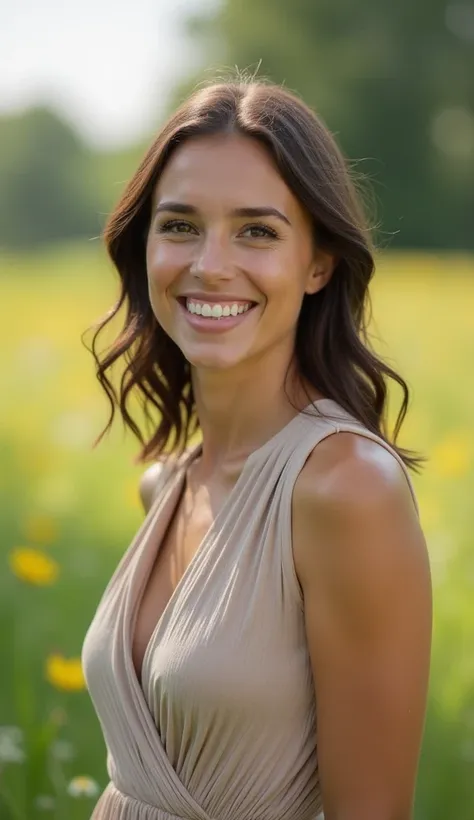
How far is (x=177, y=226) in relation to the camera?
204 centimetres

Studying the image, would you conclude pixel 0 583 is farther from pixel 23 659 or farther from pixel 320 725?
pixel 320 725

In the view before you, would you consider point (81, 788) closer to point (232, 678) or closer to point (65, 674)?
point (65, 674)

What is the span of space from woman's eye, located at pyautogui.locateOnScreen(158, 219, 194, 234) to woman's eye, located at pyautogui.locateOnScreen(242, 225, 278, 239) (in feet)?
0.34

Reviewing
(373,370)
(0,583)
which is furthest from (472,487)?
(373,370)

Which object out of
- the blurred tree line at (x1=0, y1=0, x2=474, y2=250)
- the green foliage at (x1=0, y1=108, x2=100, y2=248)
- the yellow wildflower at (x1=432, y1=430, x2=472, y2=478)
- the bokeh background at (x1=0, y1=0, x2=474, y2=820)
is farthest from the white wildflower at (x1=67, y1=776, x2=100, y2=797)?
the green foliage at (x1=0, y1=108, x2=100, y2=248)

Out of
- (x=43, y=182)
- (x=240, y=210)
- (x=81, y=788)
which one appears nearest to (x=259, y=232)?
(x=240, y=210)

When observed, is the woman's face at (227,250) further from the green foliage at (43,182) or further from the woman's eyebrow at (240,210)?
the green foliage at (43,182)

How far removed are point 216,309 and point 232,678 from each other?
1.92 ft

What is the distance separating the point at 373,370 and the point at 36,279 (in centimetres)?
538

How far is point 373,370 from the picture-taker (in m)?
2.16

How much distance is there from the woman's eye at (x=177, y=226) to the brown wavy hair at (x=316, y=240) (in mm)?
112

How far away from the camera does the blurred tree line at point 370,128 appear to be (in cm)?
1262

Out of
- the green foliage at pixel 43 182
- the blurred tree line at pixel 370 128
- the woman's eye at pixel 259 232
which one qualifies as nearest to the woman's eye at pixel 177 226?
the woman's eye at pixel 259 232

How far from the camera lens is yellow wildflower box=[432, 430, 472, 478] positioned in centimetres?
365
